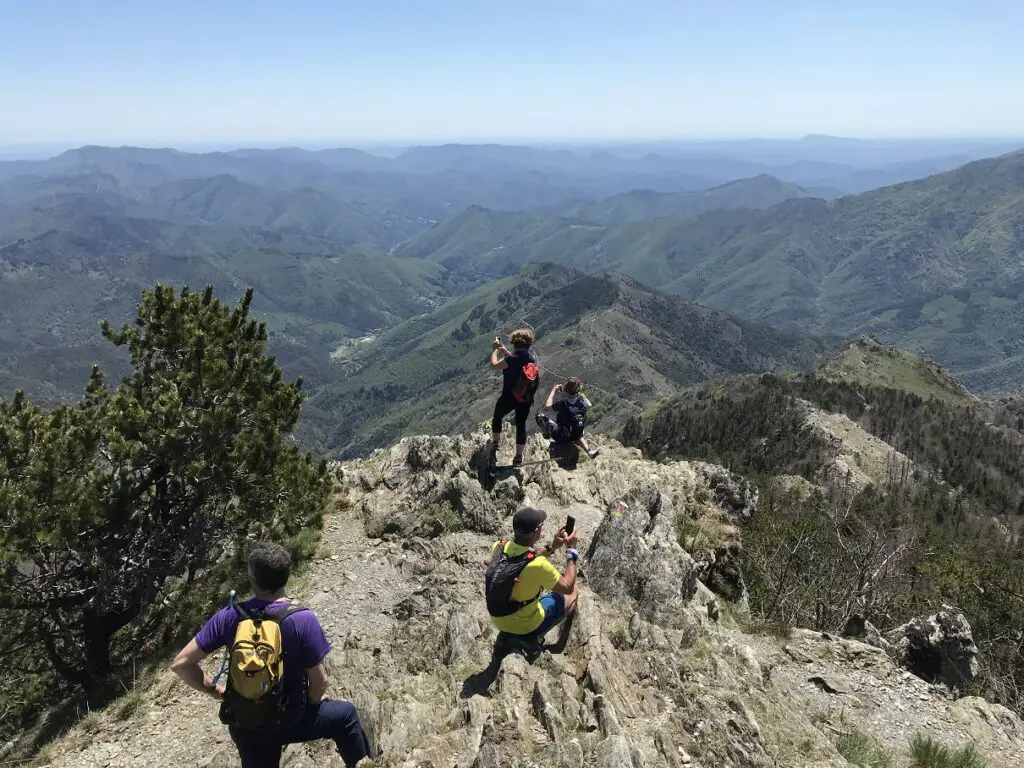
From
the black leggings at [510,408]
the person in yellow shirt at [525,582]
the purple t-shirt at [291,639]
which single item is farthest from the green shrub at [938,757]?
the black leggings at [510,408]

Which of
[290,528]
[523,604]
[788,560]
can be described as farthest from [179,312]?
[788,560]

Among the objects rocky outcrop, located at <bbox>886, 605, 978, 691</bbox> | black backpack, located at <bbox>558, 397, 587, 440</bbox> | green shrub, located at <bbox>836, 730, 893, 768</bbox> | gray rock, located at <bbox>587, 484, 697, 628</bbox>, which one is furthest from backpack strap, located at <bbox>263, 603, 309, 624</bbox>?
rocky outcrop, located at <bbox>886, 605, 978, 691</bbox>

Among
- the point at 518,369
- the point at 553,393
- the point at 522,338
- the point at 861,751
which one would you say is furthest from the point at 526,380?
the point at 861,751

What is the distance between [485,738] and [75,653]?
13.7 metres

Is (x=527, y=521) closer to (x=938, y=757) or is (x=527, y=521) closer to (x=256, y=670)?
(x=256, y=670)

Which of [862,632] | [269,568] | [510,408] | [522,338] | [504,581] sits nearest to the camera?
[269,568]

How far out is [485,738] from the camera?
8.52 m

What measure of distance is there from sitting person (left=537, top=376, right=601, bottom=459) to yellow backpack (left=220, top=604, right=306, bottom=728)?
47.3 ft

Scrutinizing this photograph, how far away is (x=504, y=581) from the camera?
9.21 meters

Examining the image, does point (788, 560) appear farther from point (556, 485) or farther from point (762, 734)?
point (762, 734)

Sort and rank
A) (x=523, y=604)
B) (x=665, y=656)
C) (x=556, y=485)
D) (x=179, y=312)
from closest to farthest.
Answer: (x=523, y=604) → (x=665, y=656) → (x=179, y=312) → (x=556, y=485)

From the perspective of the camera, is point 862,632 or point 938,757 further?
point 862,632

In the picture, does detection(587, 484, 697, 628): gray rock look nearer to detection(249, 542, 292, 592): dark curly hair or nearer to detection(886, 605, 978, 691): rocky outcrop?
detection(886, 605, 978, 691): rocky outcrop

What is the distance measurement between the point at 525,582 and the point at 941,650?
Result: 44.2 ft
